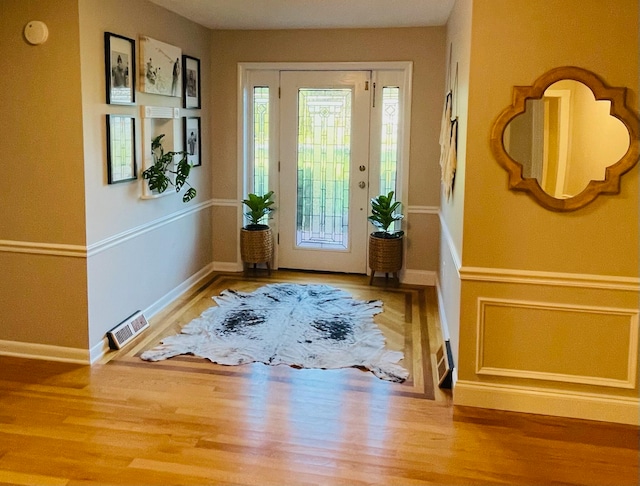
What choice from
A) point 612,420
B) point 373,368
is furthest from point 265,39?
point 612,420

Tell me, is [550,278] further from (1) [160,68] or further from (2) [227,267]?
(2) [227,267]

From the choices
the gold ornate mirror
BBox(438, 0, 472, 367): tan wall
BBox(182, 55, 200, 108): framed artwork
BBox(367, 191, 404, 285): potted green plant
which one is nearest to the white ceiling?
BBox(182, 55, 200, 108): framed artwork

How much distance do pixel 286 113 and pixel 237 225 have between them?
3.85ft

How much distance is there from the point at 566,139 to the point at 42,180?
290 centimetres

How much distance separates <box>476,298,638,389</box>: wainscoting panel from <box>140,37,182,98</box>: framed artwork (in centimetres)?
273

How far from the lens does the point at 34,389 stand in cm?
331

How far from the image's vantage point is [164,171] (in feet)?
14.7

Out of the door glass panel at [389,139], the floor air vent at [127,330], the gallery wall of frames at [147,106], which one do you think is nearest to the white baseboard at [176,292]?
the floor air vent at [127,330]

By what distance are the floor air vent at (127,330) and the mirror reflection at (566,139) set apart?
8.71 feet

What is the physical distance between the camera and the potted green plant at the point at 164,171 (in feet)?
14.2

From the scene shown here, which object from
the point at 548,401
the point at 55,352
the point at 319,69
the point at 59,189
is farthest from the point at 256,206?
the point at 548,401

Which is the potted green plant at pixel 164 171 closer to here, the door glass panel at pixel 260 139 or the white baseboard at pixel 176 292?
the white baseboard at pixel 176 292

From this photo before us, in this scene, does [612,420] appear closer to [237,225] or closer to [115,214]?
[115,214]

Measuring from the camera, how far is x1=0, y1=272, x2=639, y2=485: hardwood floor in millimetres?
2576
